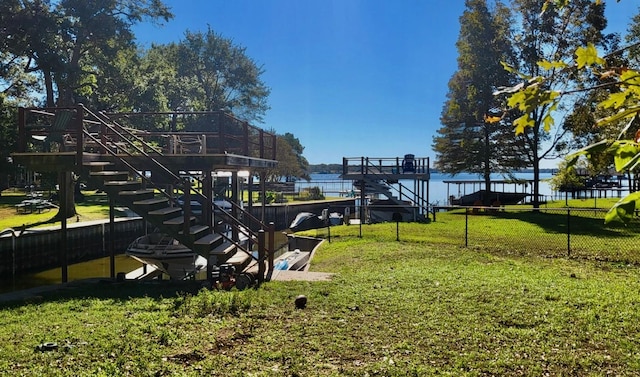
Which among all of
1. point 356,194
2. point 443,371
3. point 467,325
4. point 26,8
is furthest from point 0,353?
point 356,194

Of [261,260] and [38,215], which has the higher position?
[38,215]

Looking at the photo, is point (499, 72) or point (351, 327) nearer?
point (351, 327)

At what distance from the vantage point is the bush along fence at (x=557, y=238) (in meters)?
11.9

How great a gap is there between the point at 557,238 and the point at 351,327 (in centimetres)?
1230

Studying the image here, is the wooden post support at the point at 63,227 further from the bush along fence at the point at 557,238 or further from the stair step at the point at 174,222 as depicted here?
the bush along fence at the point at 557,238

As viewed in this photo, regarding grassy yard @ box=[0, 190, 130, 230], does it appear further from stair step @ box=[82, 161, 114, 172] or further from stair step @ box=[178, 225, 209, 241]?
stair step @ box=[178, 225, 209, 241]

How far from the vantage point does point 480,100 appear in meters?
27.7

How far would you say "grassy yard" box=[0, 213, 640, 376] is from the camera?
180 inches

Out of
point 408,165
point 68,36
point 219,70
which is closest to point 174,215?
point 408,165

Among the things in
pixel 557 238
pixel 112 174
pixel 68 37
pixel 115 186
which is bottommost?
pixel 557 238

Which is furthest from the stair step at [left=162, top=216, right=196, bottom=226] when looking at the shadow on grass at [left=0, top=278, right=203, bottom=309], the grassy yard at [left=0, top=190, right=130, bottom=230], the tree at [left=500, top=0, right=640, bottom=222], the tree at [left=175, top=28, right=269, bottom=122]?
the tree at [left=175, top=28, right=269, bottom=122]

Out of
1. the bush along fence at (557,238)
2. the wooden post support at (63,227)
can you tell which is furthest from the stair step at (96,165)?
the bush along fence at (557,238)

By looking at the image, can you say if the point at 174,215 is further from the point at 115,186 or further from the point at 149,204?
the point at 115,186

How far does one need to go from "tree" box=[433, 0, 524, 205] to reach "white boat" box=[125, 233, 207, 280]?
2090 centimetres
